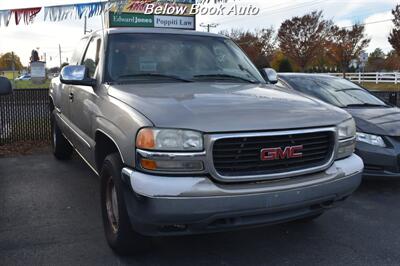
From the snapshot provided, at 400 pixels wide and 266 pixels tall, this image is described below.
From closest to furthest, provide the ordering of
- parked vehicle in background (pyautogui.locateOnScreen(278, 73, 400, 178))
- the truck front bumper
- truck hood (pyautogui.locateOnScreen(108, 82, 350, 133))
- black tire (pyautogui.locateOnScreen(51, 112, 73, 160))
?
the truck front bumper
truck hood (pyautogui.locateOnScreen(108, 82, 350, 133))
parked vehicle in background (pyautogui.locateOnScreen(278, 73, 400, 178))
black tire (pyautogui.locateOnScreen(51, 112, 73, 160))

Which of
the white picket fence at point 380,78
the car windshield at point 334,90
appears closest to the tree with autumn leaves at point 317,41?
the white picket fence at point 380,78

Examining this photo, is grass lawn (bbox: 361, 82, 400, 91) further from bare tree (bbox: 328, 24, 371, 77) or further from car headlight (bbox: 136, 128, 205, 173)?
car headlight (bbox: 136, 128, 205, 173)

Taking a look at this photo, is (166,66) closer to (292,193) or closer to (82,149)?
(82,149)

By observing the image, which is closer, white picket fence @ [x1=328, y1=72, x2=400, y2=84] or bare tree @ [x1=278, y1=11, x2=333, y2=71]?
white picket fence @ [x1=328, y1=72, x2=400, y2=84]

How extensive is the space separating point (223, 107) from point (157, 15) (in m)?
16.0

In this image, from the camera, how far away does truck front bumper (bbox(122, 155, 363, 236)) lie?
2734 millimetres

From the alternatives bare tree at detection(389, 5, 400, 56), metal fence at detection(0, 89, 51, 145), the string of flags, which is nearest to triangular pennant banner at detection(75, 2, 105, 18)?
the string of flags

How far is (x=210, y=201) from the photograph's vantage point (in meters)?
2.75

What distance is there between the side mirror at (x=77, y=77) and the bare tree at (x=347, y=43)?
43595 mm

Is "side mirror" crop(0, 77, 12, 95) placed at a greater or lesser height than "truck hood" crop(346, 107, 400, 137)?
greater

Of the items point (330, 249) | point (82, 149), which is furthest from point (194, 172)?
point (82, 149)

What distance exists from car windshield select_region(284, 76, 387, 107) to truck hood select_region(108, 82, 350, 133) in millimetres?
2630

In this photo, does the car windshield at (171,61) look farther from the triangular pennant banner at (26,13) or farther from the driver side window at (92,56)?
the triangular pennant banner at (26,13)

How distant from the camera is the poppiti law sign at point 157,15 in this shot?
17281 millimetres
